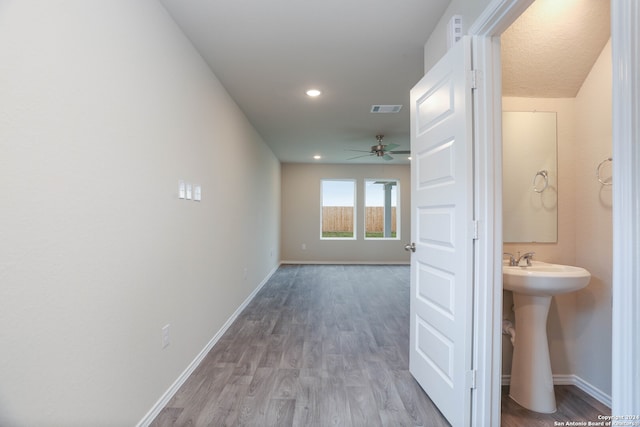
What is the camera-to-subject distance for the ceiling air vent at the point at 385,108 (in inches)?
143

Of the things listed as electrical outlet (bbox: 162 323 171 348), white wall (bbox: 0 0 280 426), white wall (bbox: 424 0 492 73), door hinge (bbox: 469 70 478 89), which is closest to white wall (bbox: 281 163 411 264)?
white wall (bbox: 0 0 280 426)

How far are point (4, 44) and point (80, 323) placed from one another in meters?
0.96

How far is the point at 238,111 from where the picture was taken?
143 inches

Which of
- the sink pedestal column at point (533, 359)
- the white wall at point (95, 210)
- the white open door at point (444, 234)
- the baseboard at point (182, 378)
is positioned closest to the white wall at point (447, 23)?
the white open door at point (444, 234)

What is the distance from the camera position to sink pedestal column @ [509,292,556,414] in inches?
70.7

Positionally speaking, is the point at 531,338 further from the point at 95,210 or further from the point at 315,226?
the point at 315,226

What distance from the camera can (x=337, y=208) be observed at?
7.81m

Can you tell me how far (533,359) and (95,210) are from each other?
7.80 ft

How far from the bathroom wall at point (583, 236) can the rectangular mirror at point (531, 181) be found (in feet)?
0.17

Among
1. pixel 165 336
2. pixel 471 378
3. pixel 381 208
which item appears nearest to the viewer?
pixel 471 378

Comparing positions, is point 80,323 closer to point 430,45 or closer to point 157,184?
point 157,184

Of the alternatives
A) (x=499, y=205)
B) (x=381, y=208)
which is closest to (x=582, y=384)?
(x=499, y=205)

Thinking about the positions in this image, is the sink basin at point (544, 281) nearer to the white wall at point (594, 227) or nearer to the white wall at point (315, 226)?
the white wall at point (594, 227)

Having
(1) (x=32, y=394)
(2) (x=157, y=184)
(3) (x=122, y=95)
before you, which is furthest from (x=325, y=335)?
(3) (x=122, y=95)
